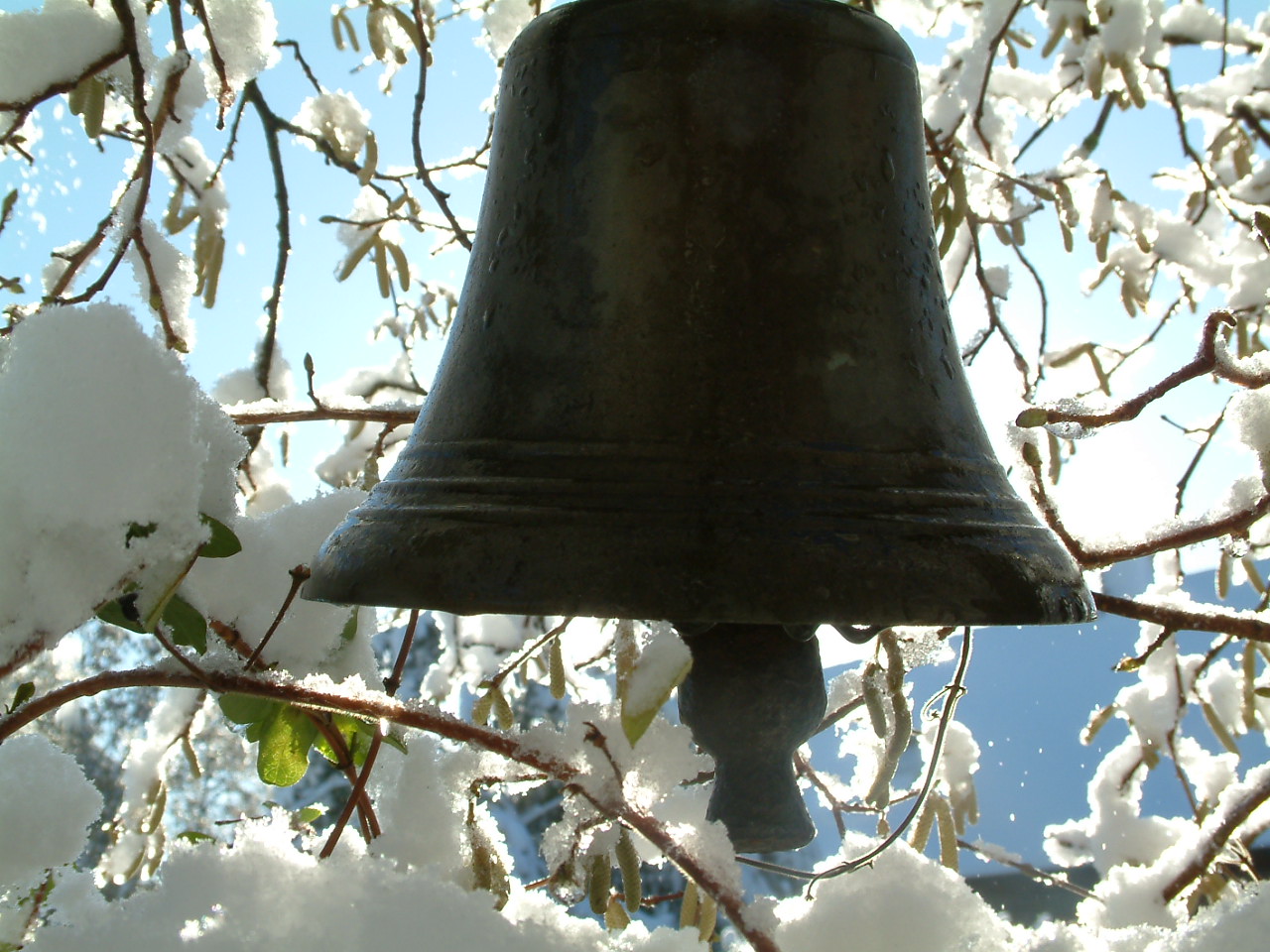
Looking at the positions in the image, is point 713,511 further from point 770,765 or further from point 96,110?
point 96,110

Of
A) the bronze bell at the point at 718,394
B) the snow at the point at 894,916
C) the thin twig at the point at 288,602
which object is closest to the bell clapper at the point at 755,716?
the bronze bell at the point at 718,394

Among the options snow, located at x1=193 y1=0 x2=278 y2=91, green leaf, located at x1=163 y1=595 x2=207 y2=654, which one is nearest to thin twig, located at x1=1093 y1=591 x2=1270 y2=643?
green leaf, located at x1=163 y1=595 x2=207 y2=654

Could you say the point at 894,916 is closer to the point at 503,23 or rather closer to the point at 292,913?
the point at 292,913

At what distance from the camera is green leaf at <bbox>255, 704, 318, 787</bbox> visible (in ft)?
2.72

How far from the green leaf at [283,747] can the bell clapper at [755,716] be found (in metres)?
0.31

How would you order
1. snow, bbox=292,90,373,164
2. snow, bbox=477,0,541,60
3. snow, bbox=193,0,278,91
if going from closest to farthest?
snow, bbox=193,0,278,91 < snow, bbox=477,0,541,60 < snow, bbox=292,90,373,164

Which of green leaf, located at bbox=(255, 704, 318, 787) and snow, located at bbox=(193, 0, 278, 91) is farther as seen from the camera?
snow, located at bbox=(193, 0, 278, 91)

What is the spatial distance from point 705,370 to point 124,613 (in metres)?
0.41

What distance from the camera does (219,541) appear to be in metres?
0.71

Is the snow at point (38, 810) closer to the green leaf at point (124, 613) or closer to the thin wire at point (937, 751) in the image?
the green leaf at point (124, 613)

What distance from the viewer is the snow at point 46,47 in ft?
3.36

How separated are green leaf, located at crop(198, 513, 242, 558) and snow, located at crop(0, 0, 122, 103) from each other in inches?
22.7

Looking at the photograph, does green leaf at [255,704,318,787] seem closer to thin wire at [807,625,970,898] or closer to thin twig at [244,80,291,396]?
thin wire at [807,625,970,898]

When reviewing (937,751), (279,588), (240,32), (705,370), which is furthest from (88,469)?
(240,32)
